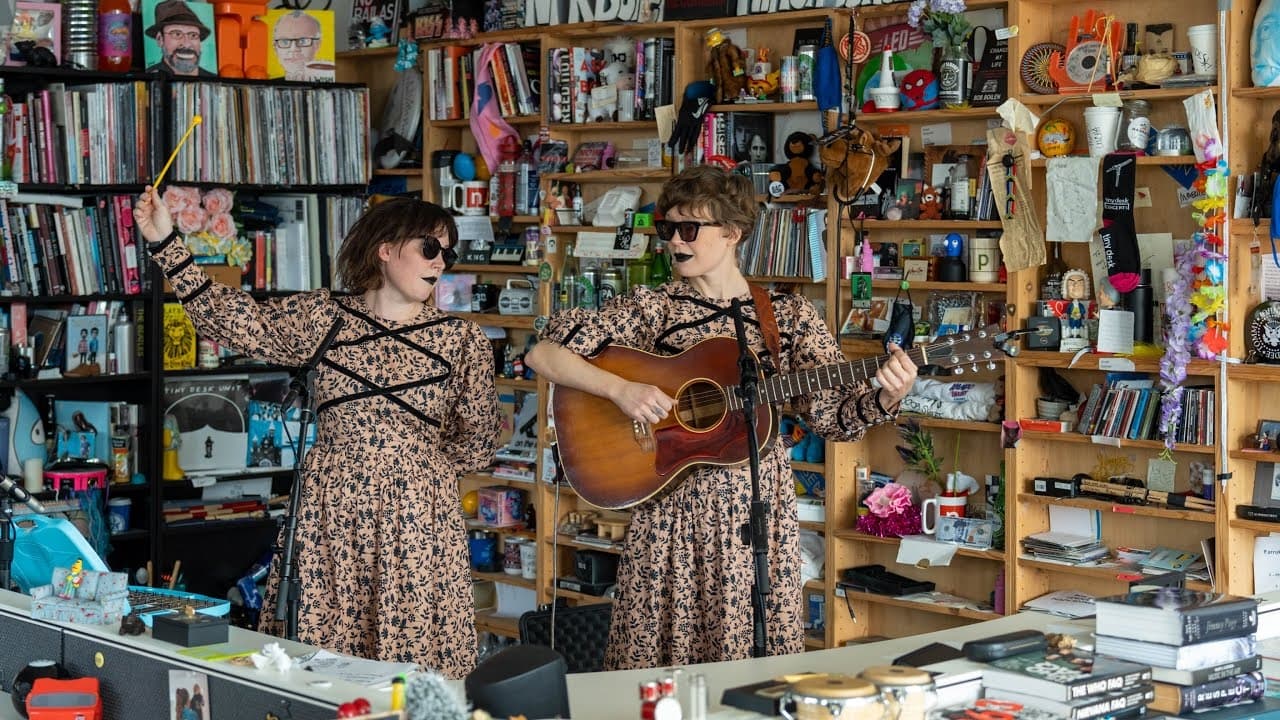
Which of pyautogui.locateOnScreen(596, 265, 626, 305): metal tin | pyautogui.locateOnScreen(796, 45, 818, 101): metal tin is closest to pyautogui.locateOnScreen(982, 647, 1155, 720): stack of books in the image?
pyautogui.locateOnScreen(796, 45, 818, 101): metal tin

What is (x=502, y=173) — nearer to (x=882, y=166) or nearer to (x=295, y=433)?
(x=295, y=433)

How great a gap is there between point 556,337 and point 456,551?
1.99 feet

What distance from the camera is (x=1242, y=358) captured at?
4.35 metres

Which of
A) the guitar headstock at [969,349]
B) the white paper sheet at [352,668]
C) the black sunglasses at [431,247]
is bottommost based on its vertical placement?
the white paper sheet at [352,668]

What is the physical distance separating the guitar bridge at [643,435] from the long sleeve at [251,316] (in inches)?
32.1

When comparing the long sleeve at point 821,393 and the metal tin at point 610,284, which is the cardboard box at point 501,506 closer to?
the metal tin at point 610,284

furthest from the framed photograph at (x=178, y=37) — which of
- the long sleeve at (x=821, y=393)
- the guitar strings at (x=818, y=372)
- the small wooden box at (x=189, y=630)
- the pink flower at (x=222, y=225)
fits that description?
the small wooden box at (x=189, y=630)

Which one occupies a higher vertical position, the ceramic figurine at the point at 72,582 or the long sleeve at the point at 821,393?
the long sleeve at the point at 821,393

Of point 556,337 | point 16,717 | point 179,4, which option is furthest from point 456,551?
point 179,4

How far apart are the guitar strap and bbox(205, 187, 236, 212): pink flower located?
3.06m

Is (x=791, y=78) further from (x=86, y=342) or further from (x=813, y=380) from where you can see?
(x=86, y=342)

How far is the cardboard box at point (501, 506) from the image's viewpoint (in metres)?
6.23

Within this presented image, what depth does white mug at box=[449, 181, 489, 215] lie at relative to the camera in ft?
20.6

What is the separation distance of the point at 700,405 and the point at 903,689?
172 cm
